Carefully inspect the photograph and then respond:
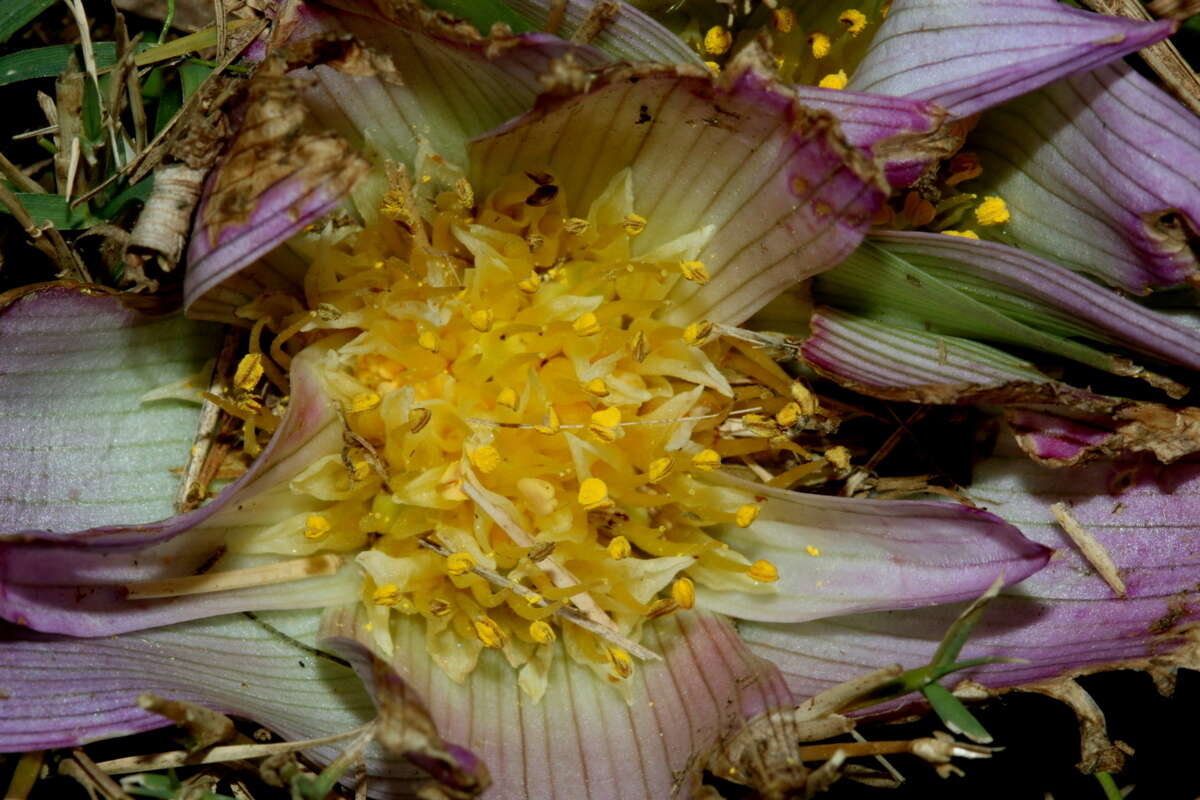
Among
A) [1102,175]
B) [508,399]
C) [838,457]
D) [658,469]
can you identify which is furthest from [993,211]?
[508,399]

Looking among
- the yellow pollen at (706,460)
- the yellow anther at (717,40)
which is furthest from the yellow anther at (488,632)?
the yellow anther at (717,40)

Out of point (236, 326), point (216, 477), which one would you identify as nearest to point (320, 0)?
point (236, 326)

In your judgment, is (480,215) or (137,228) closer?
(137,228)

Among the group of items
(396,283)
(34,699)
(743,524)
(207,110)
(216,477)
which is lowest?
(34,699)

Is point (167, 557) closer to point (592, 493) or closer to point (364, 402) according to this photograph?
point (364, 402)

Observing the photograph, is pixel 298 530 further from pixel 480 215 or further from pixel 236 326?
pixel 480 215

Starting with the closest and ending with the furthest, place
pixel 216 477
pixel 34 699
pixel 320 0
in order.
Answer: pixel 320 0 → pixel 34 699 → pixel 216 477
